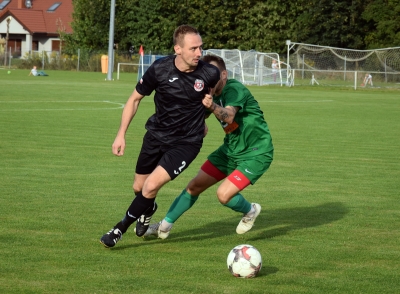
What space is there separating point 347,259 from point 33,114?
1681 centimetres

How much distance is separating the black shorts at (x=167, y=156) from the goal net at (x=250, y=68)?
40299mm

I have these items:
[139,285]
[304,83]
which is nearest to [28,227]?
[139,285]

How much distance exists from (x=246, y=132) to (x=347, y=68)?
42.9 m

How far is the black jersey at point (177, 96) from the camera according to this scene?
7121 millimetres

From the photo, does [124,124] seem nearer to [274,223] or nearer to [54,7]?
[274,223]

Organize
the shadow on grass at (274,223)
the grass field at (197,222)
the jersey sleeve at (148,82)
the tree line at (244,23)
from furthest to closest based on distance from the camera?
1. the tree line at (244,23)
2. the shadow on grass at (274,223)
3. the jersey sleeve at (148,82)
4. the grass field at (197,222)

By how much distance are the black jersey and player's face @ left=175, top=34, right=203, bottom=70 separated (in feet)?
0.59

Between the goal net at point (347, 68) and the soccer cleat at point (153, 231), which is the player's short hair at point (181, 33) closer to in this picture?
the soccer cleat at point (153, 231)

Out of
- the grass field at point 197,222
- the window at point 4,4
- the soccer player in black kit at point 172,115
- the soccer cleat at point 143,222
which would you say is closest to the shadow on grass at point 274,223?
the grass field at point 197,222

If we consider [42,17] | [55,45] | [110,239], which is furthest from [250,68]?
[42,17]

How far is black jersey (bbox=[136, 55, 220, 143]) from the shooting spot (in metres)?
7.12

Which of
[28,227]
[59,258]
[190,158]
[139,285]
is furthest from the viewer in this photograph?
[28,227]

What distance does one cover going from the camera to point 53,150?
14.8 meters

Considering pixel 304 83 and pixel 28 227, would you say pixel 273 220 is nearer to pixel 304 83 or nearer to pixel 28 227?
pixel 28 227
